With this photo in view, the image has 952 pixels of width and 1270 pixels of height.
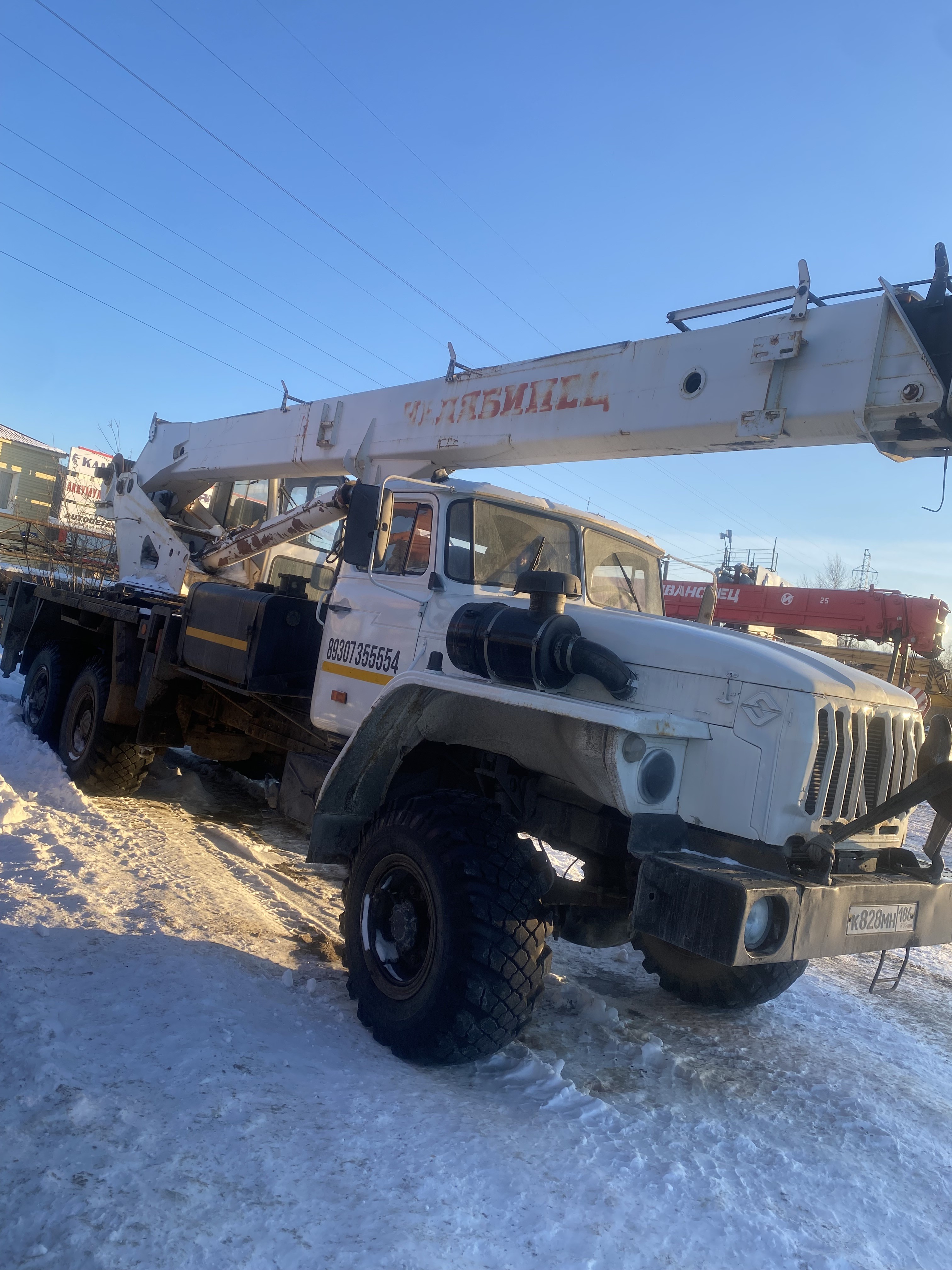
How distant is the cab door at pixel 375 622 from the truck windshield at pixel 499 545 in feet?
0.42

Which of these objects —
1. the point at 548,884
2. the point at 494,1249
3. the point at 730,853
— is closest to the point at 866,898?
the point at 730,853

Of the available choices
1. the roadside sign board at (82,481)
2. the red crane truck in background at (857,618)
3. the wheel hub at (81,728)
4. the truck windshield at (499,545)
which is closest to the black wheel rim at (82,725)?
the wheel hub at (81,728)

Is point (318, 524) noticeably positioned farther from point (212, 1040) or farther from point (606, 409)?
point (212, 1040)

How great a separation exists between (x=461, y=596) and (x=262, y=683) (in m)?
1.54

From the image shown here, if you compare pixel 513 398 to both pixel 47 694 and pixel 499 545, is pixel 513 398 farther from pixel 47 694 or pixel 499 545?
pixel 47 694

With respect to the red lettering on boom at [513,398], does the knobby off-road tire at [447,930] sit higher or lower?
lower

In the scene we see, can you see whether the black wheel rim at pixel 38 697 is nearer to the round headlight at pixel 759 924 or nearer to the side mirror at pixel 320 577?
the side mirror at pixel 320 577

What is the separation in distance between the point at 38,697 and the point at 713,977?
6431 millimetres

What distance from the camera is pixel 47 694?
25.2 feet

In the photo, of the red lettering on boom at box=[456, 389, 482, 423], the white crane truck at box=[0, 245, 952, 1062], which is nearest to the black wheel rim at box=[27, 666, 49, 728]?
the white crane truck at box=[0, 245, 952, 1062]

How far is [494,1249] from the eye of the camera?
7.38 ft

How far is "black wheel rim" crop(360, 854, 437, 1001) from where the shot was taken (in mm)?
3355

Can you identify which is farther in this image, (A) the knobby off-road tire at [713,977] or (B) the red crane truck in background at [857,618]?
(B) the red crane truck in background at [857,618]

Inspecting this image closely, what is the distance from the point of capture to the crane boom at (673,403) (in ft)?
12.3
